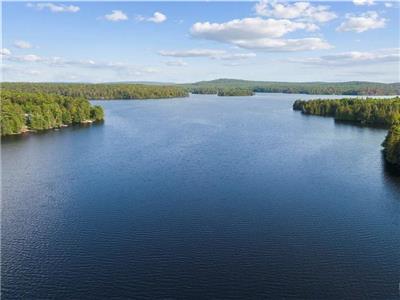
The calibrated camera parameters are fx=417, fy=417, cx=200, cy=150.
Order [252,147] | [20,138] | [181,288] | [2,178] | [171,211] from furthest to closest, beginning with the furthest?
[20,138] → [252,147] → [2,178] → [171,211] → [181,288]

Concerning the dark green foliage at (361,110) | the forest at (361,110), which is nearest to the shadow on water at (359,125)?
the forest at (361,110)

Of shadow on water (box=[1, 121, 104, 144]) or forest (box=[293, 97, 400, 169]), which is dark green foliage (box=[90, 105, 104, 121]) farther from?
forest (box=[293, 97, 400, 169])

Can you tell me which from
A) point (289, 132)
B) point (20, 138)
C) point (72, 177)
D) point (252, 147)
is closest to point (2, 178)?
point (72, 177)

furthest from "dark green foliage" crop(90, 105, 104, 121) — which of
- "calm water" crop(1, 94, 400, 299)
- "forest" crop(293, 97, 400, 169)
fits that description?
"forest" crop(293, 97, 400, 169)

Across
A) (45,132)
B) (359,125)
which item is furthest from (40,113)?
(359,125)

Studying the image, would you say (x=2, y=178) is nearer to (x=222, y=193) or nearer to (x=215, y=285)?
(x=222, y=193)

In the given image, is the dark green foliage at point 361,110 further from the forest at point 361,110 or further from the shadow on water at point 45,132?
the shadow on water at point 45,132
